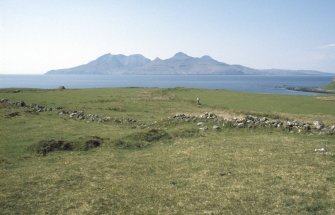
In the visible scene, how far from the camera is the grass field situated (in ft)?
55.1

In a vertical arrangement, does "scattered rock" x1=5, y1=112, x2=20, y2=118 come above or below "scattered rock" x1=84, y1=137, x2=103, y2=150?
above

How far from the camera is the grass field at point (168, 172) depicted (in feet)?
55.1

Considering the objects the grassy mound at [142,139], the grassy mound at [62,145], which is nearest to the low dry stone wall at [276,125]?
the grassy mound at [142,139]

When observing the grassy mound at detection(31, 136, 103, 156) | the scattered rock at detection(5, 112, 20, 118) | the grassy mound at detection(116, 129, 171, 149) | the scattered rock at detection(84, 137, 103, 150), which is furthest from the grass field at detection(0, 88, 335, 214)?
the scattered rock at detection(5, 112, 20, 118)

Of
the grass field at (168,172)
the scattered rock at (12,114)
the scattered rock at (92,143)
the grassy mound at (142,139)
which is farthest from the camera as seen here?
the scattered rock at (12,114)

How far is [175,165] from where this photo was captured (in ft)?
78.3

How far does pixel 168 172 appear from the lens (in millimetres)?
22391

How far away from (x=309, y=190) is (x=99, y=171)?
11.4 m

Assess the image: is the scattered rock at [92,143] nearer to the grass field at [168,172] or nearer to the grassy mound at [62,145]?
the grassy mound at [62,145]

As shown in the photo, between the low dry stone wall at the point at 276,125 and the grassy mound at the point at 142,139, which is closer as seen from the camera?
the grassy mound at the point at 142,139

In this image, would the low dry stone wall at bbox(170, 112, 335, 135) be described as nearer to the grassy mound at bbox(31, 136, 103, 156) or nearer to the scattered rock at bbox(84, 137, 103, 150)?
the scattered rock at bbox(84, 137, 103, 150)

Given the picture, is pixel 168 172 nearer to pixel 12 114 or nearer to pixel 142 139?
pixel 142 139

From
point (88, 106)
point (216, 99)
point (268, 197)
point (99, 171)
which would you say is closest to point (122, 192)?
point (99, 171)

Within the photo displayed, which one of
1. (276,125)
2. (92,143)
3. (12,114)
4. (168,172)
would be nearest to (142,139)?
(92,143)
